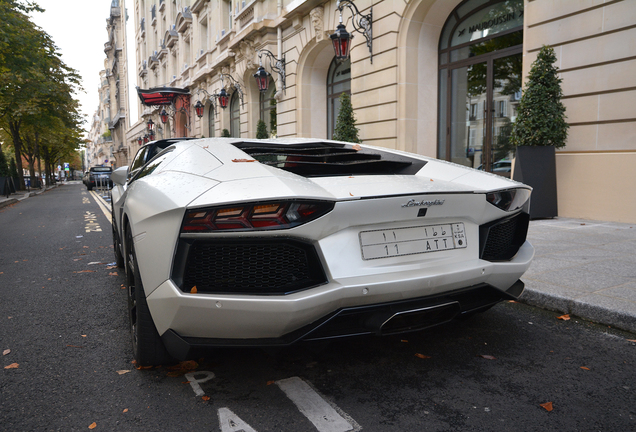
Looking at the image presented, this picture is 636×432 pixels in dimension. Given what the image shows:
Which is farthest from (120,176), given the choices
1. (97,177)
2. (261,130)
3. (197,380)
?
(97,177)

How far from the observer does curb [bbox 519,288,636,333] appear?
3011 mm

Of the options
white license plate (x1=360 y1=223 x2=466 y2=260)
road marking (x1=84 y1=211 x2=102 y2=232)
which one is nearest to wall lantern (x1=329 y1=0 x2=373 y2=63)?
road marking (x1=84 y1=211 x2=102 y2=232)

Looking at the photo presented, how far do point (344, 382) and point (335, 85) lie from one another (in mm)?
14726

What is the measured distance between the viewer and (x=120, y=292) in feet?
13.8

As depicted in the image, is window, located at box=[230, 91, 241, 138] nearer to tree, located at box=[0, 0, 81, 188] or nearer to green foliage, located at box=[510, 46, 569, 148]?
tree, located at box=[0, 0, 81, 188]

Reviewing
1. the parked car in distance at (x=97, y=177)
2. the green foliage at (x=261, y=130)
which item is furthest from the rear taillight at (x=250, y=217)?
the parked car in distance at (x=97, y=177)

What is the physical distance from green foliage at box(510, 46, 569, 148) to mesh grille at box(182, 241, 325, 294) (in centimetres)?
682

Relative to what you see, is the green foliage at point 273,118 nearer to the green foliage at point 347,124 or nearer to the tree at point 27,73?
the green foliage at point 347,124

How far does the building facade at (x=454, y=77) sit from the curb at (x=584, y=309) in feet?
15.8

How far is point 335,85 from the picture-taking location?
16.1 metres

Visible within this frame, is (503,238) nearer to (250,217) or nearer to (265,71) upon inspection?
(250,217)

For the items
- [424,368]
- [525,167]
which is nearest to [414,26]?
[525,167]

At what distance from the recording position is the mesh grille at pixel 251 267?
6.53ft

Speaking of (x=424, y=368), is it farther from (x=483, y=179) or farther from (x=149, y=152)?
(x=149, y=152)
